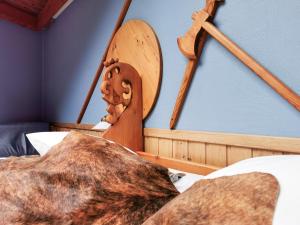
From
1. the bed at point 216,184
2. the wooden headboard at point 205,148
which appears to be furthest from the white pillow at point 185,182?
the wooden headboard at point 205,148

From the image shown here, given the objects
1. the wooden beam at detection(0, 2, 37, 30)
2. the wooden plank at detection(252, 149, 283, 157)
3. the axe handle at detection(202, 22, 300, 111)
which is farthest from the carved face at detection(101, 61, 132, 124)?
the wooden beam at detection(0, 2, 37, 30)

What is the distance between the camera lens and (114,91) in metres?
1.28

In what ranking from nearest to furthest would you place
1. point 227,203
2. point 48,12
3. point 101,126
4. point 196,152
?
1. point 227,203
2. point 196,152
3. point 101,126
4. point 48,12

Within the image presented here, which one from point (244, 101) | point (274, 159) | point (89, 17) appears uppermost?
point (89, 17)

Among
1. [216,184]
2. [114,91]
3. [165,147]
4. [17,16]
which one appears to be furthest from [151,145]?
[17,16]

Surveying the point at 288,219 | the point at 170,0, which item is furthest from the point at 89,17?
the point at 288,219

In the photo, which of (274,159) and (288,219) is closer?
(288,219)

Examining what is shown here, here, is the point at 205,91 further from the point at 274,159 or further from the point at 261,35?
the point at 274,159

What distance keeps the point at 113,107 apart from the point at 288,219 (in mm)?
1006

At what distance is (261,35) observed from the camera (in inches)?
36.7

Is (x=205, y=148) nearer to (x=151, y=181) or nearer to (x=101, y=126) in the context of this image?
(x=151, y=181)

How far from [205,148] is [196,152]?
0.05m

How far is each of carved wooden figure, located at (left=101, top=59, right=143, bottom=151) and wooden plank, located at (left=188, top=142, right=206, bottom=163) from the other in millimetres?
318

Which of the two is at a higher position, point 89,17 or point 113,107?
point 89,17
